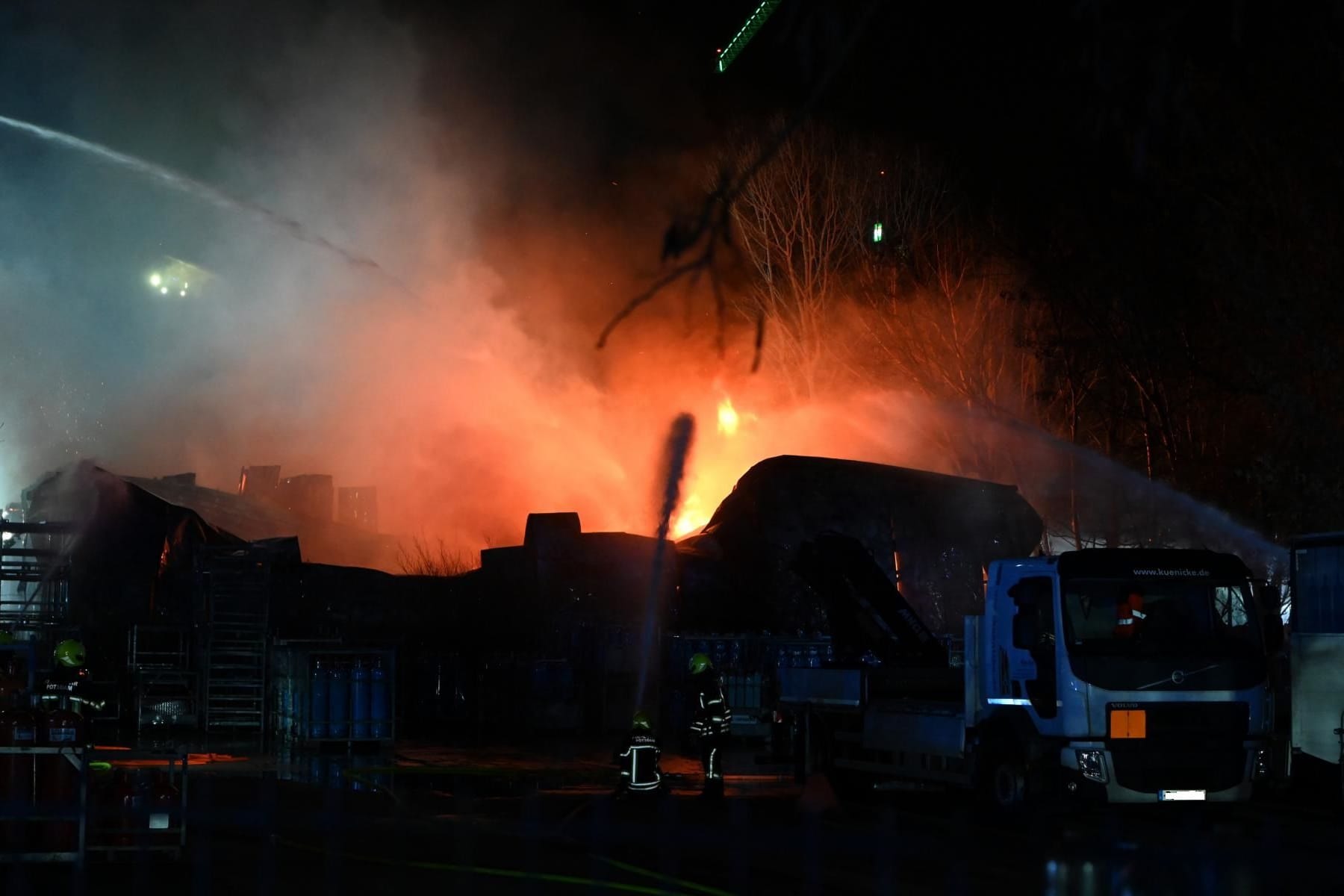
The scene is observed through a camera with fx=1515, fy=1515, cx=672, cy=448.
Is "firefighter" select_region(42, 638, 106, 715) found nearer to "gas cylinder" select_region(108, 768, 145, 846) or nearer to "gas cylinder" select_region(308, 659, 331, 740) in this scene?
"gas cylinder" select_region(108, 768, 145, 846)

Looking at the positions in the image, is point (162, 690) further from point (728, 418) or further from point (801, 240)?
point (728, 418)

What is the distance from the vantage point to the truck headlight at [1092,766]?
513 inches

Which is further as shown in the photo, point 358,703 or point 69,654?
point 358,703

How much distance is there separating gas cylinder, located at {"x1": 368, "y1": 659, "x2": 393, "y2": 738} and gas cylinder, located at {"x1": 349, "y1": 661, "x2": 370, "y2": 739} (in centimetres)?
6

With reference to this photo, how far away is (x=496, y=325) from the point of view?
1886 inches

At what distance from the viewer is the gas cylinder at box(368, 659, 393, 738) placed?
71.9ft

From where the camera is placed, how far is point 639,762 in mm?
14586

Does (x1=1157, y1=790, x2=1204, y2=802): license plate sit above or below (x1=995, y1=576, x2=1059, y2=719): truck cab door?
below

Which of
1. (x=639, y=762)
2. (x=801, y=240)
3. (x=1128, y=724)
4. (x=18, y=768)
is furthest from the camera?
(x=801, y=240)

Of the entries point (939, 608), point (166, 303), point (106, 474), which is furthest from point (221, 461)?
point (939, 608)

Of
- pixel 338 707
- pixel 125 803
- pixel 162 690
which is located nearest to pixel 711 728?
pixel 125 803

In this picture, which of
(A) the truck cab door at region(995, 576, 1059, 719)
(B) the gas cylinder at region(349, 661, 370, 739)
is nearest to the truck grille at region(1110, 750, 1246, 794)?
(A) the truck cab door at region(995, 576, 1059, 719)

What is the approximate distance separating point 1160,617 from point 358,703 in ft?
40.7

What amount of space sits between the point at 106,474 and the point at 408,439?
63.8ft
